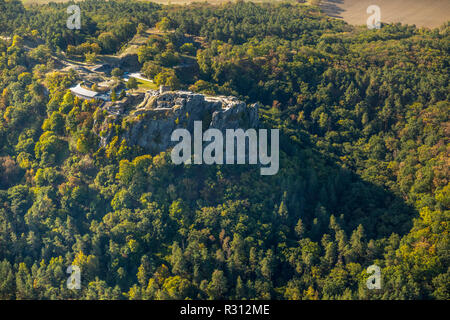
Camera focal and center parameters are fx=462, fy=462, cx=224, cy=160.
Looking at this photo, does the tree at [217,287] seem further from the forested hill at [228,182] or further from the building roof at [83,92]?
the building roof at [83,92]

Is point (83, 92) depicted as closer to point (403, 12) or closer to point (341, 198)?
point (341, 198)

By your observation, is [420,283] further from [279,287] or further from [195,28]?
[195,28]

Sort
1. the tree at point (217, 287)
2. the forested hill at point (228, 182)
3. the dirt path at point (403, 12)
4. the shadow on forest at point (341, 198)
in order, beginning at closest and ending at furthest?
the tree at point (217, 287) < the forested hill at point (228, 182) < the shadow on forest at point (341, 198) < the dirt path at point (403, 12)

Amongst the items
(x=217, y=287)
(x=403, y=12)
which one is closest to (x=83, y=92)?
(x=217, y=287)

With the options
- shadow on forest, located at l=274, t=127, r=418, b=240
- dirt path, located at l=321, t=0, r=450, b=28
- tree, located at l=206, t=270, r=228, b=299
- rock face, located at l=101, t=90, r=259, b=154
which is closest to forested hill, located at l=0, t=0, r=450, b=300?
tree, located at l=206, t=270, r=228, b=299

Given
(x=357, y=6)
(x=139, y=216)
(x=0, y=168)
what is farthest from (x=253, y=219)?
(x=357, y=6)

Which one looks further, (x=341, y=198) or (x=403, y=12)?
(x=403, y=12)

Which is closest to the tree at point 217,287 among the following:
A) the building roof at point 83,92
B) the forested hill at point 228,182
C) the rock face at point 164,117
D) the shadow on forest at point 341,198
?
the forested hill at point 228,182
